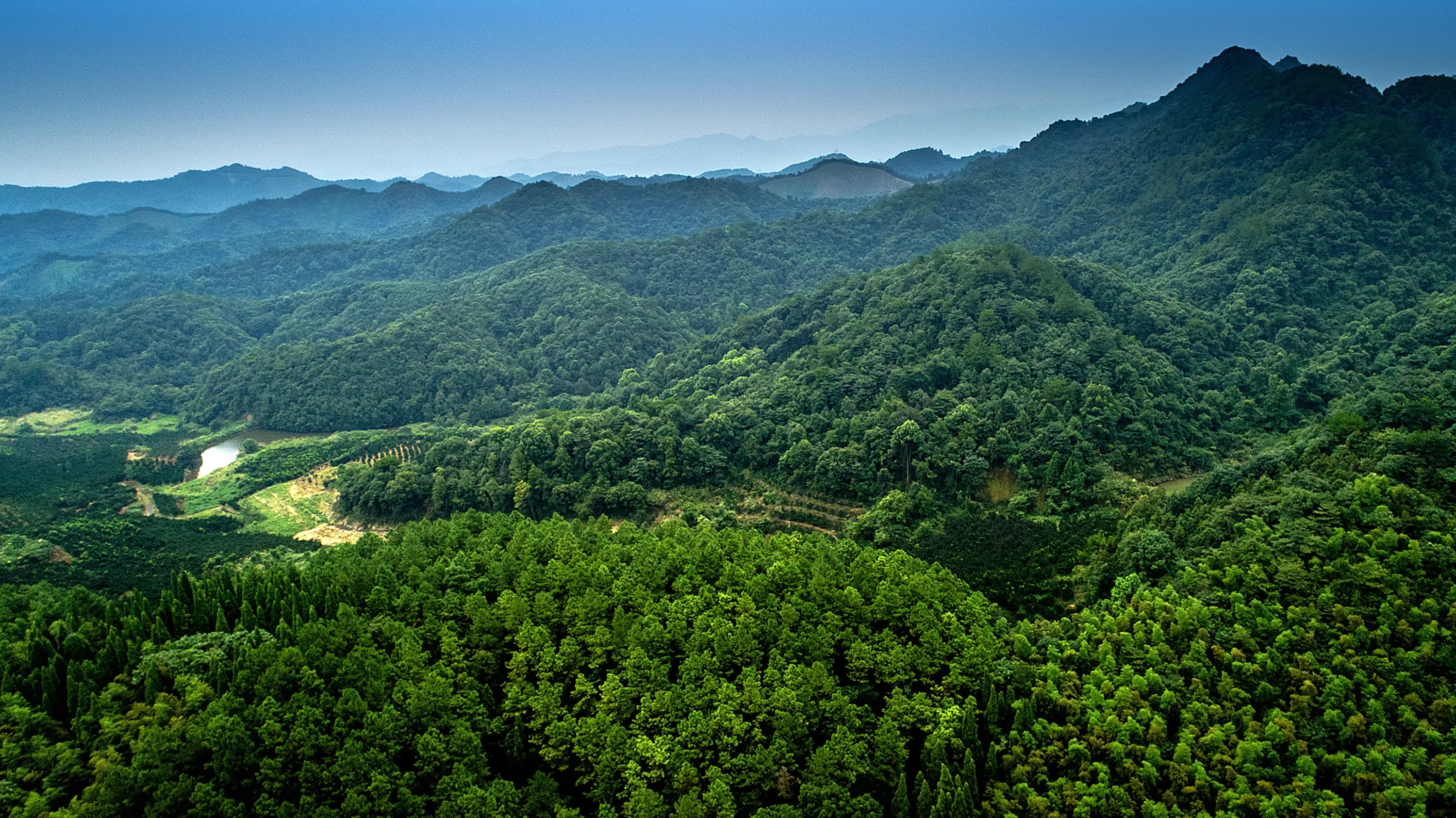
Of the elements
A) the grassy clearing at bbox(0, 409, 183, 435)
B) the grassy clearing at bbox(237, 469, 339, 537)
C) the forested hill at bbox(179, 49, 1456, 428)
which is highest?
the forested hill at bbox(179, 49, 1456, 428)

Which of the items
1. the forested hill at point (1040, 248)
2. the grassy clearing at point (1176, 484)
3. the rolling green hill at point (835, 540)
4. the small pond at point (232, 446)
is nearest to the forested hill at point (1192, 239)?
the forested hill at point (1040, 248)

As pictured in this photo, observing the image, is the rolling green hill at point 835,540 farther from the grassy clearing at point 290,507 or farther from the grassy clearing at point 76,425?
the grassy clearing at point 76,425

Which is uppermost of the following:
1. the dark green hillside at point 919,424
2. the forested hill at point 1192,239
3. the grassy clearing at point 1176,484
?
the forested hill at point 1192,239

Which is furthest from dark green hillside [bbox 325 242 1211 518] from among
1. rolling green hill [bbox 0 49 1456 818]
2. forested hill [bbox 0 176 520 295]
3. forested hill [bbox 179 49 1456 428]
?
forested hill [bbox 0 176 520 295]

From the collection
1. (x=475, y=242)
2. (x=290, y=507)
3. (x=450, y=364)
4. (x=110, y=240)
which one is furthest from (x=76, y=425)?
(x=110, y=240)

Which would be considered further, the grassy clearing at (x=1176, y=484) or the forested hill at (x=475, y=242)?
the forested hill at (x=475, y=242)

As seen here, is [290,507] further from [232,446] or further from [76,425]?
[76,425]

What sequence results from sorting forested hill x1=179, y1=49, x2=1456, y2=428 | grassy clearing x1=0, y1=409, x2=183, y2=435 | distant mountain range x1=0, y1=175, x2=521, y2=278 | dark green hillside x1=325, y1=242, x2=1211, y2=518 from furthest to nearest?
distant mountain range x1=0, y1=175, x2=521, y2=278, grassy clearing x1=0, y1=409, x2=183, y2=435, forested hill x1=179, y1=49, x2=1456, y2=428, dark green hillside x1=325, y1=242, x2=1211, y2=518

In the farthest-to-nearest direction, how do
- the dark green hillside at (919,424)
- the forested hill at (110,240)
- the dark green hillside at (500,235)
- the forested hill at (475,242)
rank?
the forested hill at (110,240), the dark green hillside at (500,235), the forested hill at (475,242), the dark green hillside at (919,424)

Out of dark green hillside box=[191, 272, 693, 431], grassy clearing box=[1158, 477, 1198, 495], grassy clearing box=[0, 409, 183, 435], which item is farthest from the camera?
dark green hillside box=[191, 272, 693, 431]

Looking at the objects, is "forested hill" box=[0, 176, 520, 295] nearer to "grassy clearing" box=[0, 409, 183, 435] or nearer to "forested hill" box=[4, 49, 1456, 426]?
"forested hill" box=[4, 49, 1456, 426]
